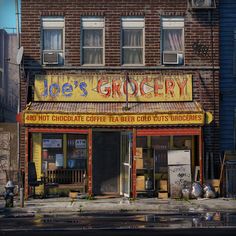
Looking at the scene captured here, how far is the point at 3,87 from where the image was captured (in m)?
57.1

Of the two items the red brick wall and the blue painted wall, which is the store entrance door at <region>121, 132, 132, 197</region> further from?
the blue painted wall

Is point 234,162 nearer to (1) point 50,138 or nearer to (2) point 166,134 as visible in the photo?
(2) point 166,134

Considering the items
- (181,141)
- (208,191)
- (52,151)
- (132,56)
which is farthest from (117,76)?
(208,191)

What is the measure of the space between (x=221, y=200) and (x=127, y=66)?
236 inches

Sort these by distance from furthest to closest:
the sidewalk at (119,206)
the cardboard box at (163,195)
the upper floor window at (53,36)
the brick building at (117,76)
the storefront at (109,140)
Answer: the upper floor window at (53,36) < the brick building at (117,76) < the storefront at (109,140) < the cardboard box at (163,195) < the sidewalk at (119,206)

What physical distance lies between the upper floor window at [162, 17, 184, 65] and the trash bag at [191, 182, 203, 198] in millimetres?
4706

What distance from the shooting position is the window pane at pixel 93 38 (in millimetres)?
22453

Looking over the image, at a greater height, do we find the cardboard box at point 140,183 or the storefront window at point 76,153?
the storefront window at point 76,153

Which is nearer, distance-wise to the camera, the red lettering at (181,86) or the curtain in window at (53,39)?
the red lettering at (181,86)

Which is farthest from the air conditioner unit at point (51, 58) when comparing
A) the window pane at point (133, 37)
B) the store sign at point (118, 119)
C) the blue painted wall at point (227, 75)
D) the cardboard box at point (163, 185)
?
the blue painted wall at point (227, 75)

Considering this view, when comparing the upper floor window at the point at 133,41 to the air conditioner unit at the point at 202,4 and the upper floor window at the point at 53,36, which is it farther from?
the upper floor window at the point at 53,36
